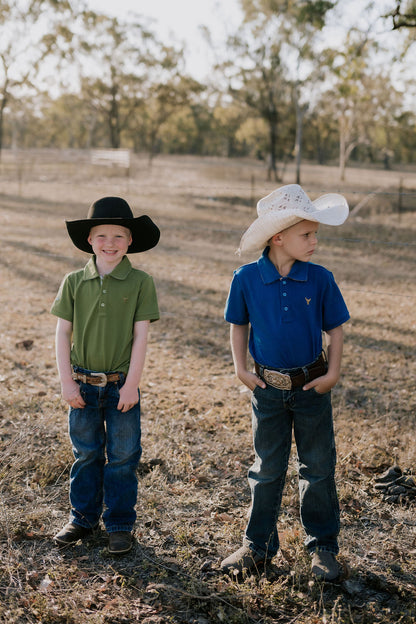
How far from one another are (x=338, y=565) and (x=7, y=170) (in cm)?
3407

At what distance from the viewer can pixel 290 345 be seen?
2582 mm

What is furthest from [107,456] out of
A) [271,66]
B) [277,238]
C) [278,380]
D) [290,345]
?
[271,66]

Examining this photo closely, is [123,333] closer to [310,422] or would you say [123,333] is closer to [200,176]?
[310,422]

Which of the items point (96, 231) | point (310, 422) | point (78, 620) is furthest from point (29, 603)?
point (96, 231)

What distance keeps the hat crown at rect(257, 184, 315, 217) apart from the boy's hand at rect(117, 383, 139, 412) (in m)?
1.00

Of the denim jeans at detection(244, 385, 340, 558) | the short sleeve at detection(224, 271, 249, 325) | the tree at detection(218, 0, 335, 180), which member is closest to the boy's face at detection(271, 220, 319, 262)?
the short sleeve at detection(224, 271, 249, 325)

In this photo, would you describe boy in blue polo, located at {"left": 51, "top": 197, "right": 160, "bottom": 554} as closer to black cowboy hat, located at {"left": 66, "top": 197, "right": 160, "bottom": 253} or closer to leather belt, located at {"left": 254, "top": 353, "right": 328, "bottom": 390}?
→ black cowboy hat, located at {"left": 66, "top": 197, "right": 160, "bottom": 253}

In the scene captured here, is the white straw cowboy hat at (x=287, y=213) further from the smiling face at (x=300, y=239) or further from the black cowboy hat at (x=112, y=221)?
the black cowboy hat at (x=112, y=221)

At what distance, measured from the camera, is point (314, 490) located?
8.87 feet

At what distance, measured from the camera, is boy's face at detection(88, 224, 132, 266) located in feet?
9.17

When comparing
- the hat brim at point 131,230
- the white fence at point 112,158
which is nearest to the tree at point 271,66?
the white fence at point 112,158

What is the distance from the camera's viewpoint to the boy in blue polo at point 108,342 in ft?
9.16

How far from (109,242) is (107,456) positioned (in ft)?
3.40

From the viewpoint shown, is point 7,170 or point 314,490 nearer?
point 314,490
